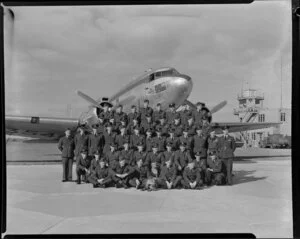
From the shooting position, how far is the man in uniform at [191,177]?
407 centimetres

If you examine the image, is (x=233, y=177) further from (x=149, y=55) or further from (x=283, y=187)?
(x=149, y=55)

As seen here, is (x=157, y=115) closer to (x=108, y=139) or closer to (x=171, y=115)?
(x=171, y=115)

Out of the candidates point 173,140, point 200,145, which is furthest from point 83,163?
point 200,145

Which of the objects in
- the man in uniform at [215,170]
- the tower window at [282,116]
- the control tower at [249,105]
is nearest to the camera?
the tower window at [282,116]

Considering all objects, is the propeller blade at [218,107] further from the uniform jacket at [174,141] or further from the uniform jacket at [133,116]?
the uniform jacket at [133,116]

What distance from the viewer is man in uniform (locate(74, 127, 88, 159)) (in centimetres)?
424

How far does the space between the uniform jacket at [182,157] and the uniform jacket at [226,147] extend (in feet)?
1.42

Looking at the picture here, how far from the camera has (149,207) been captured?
3.69 metres

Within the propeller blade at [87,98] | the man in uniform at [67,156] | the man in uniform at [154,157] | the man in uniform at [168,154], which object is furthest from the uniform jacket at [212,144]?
the man in uniform at [67,156]

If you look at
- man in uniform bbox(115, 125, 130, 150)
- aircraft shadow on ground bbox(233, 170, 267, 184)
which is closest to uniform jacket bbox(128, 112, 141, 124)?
man in uniform bbox(115, 125, 130, 150)

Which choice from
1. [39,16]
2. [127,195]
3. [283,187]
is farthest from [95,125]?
[283,187]

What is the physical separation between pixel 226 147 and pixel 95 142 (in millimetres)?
1725

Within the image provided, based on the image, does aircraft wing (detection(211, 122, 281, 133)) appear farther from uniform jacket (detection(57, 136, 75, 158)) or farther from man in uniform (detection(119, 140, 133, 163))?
uniform jacket (detection(57, 136, 75, 158))

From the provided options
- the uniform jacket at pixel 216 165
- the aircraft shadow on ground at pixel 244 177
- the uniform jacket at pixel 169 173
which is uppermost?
the uniform jacket at pixel 216 165
